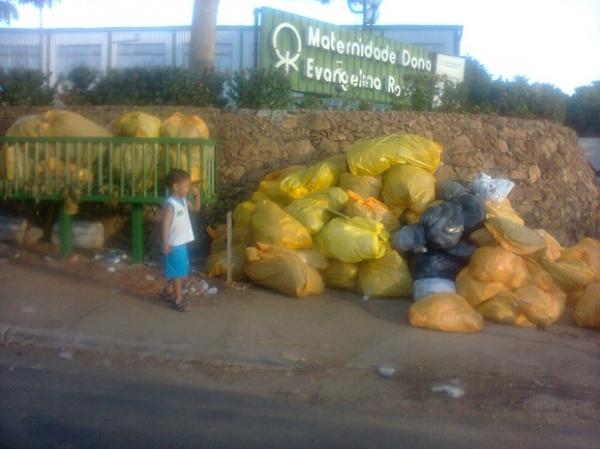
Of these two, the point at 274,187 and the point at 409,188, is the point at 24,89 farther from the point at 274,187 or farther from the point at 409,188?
the point at 409,188

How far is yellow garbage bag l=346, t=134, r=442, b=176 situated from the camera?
9.34 metres

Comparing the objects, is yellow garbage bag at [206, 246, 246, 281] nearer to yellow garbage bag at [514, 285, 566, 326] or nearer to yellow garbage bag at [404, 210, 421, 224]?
yellow garbage bag at [404, 210, 421, 224]

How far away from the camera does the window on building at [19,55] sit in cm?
2291

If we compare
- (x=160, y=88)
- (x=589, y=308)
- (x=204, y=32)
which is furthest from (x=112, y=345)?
(x=204, y=32)

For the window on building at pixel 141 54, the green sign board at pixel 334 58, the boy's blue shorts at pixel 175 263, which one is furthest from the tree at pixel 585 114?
the boy's blue shorts at pixel 175 263

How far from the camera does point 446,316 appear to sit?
24.8 ft

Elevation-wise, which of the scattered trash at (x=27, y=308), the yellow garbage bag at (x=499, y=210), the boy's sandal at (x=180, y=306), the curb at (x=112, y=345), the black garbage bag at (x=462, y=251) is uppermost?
the yellow garbage bag at (x=499, y=210)

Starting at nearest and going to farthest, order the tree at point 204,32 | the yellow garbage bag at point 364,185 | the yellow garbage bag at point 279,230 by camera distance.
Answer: the yellow garbage bag at point 279,230, the yellow garbage bag at point 364,185, the tree at point 204,32

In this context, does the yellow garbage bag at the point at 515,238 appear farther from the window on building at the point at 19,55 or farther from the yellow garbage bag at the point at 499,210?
the window on building at the point at 19,55

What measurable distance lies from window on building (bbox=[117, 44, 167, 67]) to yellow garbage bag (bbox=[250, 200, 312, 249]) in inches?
551

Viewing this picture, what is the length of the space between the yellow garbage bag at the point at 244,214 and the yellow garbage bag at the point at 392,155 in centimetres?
126

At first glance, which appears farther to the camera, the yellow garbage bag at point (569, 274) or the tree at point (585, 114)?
the tree at point (585, 114)

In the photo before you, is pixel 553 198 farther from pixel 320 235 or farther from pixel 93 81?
pixel 93 81

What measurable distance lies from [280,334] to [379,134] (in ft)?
14.1
